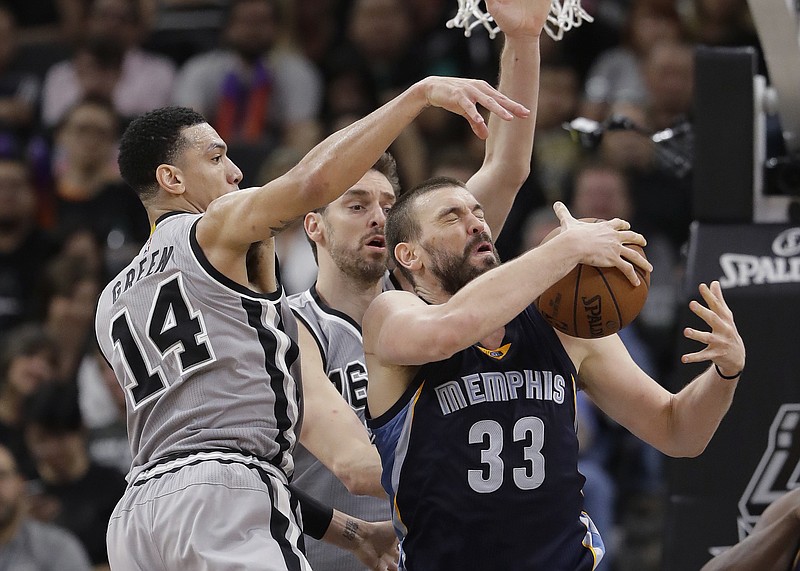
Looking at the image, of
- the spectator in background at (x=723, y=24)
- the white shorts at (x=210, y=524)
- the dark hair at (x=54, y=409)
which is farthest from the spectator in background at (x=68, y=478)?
the spectator in background at (x=723, y=24)

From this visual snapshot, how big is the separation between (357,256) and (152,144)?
46.7 inches

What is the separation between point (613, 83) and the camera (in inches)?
440

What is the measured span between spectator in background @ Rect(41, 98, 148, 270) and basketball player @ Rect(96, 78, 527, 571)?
5.94 metres

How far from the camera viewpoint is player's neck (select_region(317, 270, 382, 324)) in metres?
6.04

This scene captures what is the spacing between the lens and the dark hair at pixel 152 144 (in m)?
5.16

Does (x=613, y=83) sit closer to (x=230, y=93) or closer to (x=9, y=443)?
(x=230, y=93)

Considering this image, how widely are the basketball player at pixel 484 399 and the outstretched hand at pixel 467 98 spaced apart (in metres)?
0.45

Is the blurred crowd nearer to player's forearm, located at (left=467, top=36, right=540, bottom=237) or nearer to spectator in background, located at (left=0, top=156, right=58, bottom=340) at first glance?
spectator in background, located at (left=0, top=156, right=58, bottom=340)

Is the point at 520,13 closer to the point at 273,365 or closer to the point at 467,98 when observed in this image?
the point at 467,98

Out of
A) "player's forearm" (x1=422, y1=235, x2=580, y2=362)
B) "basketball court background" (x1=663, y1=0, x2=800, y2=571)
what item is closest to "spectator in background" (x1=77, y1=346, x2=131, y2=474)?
"basketball court background" (x1=663, y1=0, x2=800, y2=571)

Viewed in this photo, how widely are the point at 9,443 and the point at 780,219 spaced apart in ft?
18.0

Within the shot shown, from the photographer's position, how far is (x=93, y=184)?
11.5 meters

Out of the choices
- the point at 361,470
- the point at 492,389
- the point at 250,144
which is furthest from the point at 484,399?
the point at 250,144

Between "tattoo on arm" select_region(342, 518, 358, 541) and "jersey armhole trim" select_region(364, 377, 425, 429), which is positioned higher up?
"jersey armhole trim" select_region(364, 377, 425, 429)
